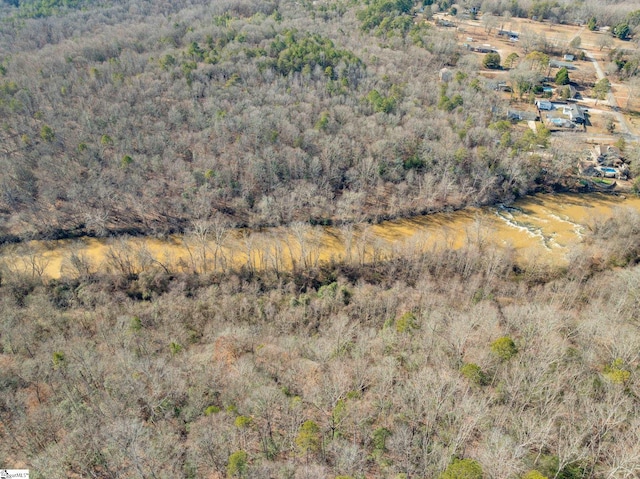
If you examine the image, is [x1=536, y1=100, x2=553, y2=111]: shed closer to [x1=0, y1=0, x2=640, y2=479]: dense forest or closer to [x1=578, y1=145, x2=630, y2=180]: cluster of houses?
[x1=0, y1=0, x2=640, y2=479]: dense forest

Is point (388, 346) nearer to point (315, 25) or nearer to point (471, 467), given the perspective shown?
point (471, 467)

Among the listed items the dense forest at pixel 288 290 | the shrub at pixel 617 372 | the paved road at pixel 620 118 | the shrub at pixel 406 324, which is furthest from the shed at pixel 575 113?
the shrub at pixel 406 324

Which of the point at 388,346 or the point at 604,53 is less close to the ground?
the point at 604,53

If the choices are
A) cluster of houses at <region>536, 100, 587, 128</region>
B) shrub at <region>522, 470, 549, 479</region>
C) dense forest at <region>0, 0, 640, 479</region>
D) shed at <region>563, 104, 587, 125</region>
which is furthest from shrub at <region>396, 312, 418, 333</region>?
shed at <region>563, 104, 587, 125</region>

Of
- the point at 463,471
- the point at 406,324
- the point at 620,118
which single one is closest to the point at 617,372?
the point at 406,324

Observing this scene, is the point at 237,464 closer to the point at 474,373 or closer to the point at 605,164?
the point at 474,373

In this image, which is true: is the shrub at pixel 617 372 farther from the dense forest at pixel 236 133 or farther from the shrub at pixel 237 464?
the dense forest at pixel 236 133

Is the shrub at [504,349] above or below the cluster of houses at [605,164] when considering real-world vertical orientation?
below

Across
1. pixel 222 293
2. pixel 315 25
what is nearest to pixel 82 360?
pixel 222 293
